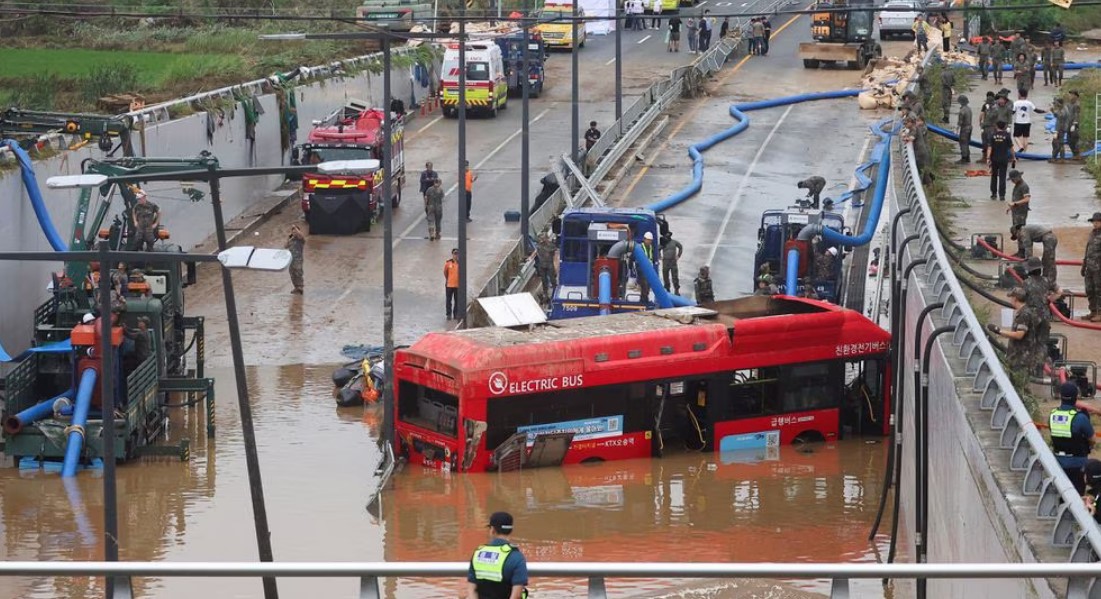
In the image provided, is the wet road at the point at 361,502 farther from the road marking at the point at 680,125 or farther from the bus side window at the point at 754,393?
the road marking at the point at 680,125

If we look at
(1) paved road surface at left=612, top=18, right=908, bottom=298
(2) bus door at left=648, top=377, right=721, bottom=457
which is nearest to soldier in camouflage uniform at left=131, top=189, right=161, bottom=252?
(2) bus door at left=648, top=377, right=721, bottom=457

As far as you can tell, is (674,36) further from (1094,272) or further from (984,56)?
(1094,272)

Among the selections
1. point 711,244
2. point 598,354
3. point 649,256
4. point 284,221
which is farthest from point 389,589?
point 284,221

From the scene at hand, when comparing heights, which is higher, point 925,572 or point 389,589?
point 925,572

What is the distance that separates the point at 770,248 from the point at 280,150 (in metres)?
20.4

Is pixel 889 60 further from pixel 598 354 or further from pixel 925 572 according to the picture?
pixel 925 572

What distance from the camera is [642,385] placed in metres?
30.2

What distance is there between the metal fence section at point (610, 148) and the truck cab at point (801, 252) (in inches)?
230

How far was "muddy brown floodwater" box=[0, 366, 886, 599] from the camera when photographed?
80.6ft

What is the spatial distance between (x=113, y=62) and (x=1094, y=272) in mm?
46625

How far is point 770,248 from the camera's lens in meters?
39.5

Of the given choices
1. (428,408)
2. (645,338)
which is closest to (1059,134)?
(645,338)

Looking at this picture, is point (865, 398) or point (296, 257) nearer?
point (865, 398)

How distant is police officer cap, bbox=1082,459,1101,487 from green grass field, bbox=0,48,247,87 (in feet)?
145
